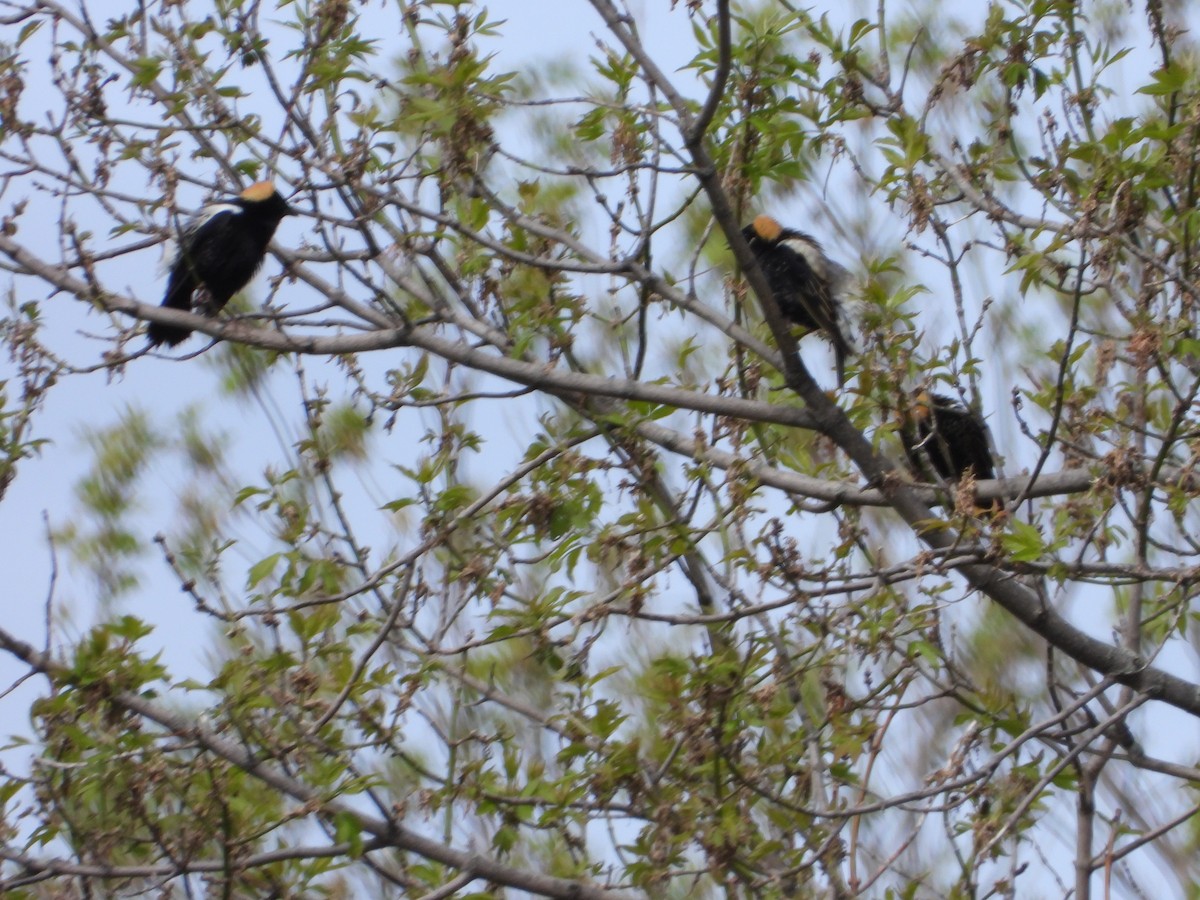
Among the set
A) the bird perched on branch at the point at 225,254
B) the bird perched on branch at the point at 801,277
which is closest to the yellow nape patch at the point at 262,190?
the bird perched on branch at the point at 225,254

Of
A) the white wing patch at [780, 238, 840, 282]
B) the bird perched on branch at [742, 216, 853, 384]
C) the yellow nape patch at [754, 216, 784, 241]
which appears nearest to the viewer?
the bird perched on branch at [742, 216, 853, 384]

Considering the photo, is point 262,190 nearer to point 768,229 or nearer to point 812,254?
point 768,229

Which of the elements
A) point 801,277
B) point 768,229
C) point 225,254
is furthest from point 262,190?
point 801,277

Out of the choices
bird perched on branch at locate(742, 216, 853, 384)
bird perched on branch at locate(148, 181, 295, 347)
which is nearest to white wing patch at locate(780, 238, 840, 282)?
bird perched on branch at locate(742, 216, 853, 384)

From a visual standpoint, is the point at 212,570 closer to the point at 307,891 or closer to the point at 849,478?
the point at 307,891

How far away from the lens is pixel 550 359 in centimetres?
388

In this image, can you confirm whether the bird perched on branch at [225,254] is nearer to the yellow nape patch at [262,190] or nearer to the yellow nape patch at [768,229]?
the yellow nape patch at [262,190]

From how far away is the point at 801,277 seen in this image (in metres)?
5.34

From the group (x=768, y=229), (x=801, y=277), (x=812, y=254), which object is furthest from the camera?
(x=768, y=229)

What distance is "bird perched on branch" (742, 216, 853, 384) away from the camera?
198 inches

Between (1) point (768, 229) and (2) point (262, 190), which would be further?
(2) point (262, 190)

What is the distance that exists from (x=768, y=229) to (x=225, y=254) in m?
2.20

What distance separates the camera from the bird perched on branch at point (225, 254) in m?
5.49

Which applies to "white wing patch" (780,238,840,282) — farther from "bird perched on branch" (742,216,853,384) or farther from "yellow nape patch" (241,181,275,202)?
"yellow nape patch" (241,181,275,202)
